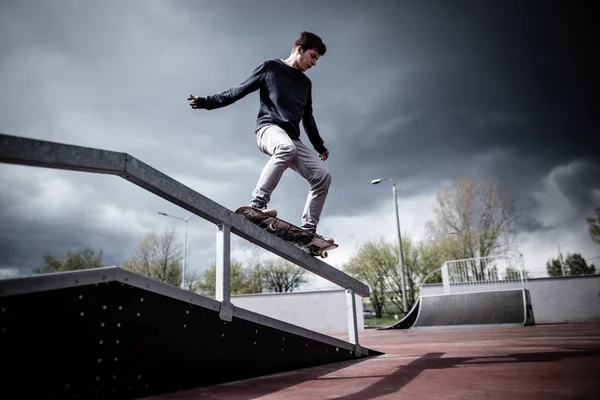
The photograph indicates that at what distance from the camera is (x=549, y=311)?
18047mm

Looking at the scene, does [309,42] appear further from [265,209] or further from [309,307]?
[309,307]

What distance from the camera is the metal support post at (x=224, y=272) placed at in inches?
87.8

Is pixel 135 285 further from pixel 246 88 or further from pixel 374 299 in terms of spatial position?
pixel 374 299

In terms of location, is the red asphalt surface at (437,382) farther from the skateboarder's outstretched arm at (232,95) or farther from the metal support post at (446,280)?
the metal support post at (446,280)

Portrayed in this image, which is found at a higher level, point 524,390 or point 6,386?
point 6,386

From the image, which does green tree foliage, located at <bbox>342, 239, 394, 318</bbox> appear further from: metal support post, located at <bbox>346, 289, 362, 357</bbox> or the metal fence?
metal support post, located at <bbox>346, 289, 362, 357</bbox>

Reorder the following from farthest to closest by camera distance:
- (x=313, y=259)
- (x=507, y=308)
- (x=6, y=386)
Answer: (x=507, y=308) → (x=313, y=259) → (x=6, y=386)

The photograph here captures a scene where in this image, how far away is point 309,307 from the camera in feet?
74.5

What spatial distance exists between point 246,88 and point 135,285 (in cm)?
209

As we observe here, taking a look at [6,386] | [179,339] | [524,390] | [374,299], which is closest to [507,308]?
[524,390]

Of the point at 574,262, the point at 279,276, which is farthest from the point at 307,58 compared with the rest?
the point at 574,262

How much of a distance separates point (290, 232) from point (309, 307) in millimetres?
20511

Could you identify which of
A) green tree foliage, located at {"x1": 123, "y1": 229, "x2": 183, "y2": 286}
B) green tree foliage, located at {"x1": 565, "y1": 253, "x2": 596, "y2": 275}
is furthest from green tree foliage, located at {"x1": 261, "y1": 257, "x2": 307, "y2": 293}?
green tree foliage, located at {"x1": 565, "y1": 253, "x2": 596, "y2": 275}

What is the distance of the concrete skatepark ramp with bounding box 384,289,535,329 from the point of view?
9.99 m
